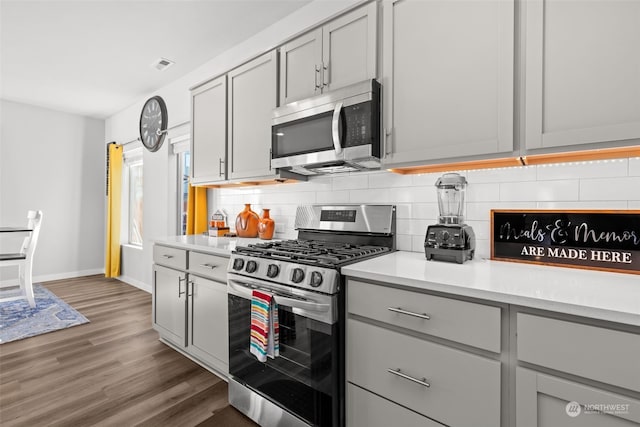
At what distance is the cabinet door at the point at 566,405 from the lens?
858 millimetres

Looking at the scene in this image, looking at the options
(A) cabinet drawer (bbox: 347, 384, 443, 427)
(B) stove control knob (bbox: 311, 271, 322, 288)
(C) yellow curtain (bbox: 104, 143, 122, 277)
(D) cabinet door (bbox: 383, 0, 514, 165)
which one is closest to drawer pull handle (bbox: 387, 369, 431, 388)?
(A) cabinet drawer (bbox: 347, 384, 443, 427)

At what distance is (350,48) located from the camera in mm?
1802

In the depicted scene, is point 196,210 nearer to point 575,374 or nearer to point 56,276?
point 575,374

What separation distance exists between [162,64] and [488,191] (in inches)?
135

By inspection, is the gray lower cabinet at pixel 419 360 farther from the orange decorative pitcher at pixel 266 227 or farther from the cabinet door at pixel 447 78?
the orange decorative pitcher at pixel 266 227

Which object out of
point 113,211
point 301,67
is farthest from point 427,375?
point 113,211

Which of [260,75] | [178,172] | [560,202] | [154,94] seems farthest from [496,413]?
[154,94]

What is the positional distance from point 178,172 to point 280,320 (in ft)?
9.58

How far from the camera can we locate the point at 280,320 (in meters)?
1.63

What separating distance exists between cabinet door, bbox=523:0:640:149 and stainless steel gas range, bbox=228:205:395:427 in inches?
36.9

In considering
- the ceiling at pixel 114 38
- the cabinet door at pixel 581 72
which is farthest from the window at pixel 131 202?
the cabinet door at pixel 581 72

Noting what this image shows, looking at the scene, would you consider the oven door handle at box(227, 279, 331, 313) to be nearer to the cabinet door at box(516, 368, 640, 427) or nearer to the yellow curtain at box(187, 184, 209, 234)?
the cabinet door at box(516, 368, 640, 427)

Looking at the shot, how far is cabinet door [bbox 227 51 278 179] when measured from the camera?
226cm

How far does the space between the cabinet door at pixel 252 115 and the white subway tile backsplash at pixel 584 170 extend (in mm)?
1579
